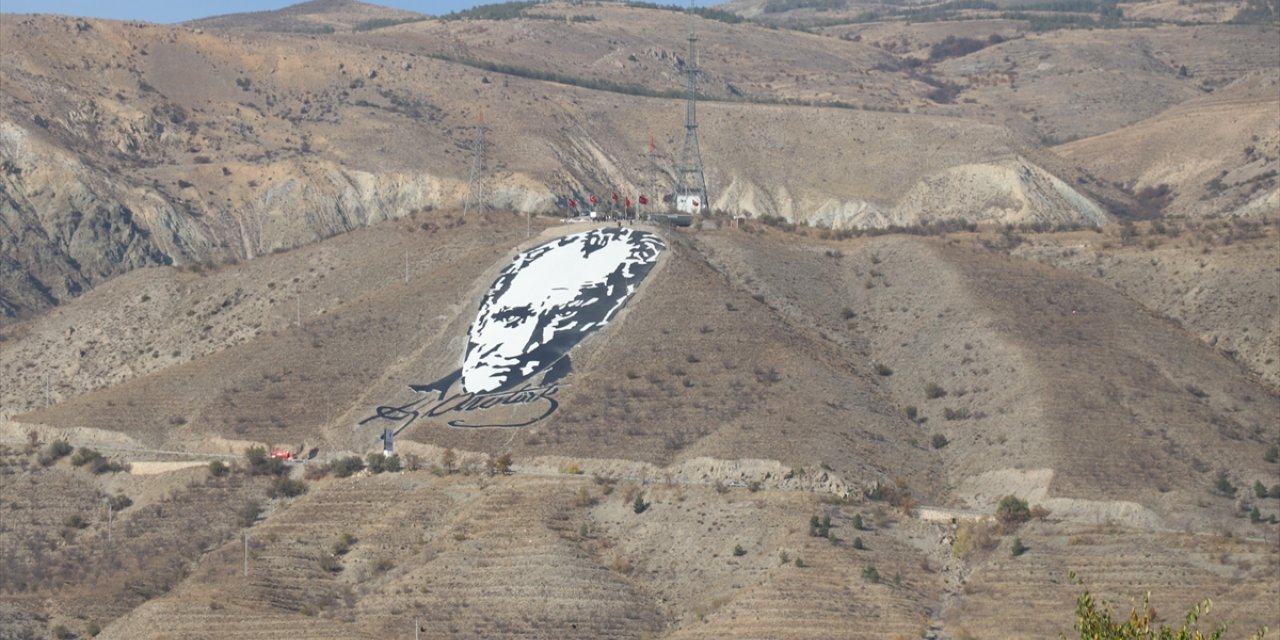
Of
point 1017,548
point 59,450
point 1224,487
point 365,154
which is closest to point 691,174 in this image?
point 365,154

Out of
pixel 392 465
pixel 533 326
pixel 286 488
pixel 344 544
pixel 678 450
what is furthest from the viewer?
pixel 533 326

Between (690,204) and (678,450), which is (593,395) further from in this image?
(690,204)

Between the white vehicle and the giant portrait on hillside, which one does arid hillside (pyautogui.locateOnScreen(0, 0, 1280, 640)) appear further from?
the white vehicle

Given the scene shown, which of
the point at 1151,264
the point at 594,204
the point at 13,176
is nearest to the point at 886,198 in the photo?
the point at 594,204

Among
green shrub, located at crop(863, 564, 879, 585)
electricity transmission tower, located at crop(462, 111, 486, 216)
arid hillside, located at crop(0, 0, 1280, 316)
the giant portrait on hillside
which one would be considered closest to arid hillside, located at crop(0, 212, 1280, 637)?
green shrub, located at crop(863, 564, 879, 585)

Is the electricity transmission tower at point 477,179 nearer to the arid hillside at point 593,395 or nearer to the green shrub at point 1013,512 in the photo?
the arid hillside at point 593,395

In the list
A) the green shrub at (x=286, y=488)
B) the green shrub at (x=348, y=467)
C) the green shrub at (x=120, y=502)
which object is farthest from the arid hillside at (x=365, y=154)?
the green shrub at (x=348, y=467)
